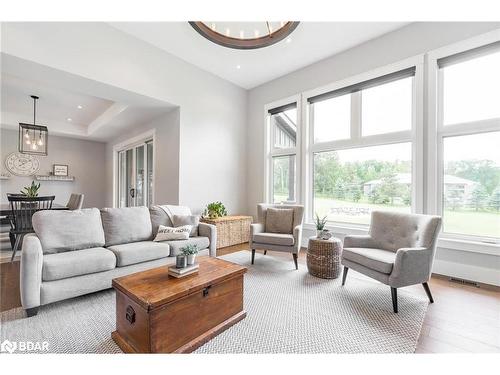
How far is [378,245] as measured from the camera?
8.77 feet

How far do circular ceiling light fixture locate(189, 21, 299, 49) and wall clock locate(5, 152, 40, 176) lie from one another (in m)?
6.91

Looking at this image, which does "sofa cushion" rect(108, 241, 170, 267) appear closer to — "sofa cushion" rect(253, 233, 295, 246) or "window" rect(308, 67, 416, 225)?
"sofa cushion" rect(253, 233, 295, 246)

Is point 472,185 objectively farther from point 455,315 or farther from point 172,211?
point 172,211

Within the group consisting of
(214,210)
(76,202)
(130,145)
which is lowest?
(214,210)

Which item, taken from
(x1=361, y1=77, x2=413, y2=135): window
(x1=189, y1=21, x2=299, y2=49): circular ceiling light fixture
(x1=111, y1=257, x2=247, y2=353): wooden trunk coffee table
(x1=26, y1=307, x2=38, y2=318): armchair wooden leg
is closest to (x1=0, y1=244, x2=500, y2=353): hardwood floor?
(x1=26, y1=307, x2=38, y2=318): armchair wooden leg

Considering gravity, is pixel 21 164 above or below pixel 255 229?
above

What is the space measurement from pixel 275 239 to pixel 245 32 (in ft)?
8.35

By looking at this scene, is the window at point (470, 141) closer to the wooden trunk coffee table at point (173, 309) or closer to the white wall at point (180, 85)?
the wooden trunk coffee table at point (173, 309)

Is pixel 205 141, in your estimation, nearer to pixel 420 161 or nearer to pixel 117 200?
pixel 420 161

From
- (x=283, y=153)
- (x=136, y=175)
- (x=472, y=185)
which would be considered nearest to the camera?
(x=472, y=185)

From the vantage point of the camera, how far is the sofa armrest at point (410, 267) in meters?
2.02

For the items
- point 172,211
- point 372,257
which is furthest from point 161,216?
point 372,257

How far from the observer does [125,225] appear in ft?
9.17

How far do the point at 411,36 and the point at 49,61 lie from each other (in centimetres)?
469
